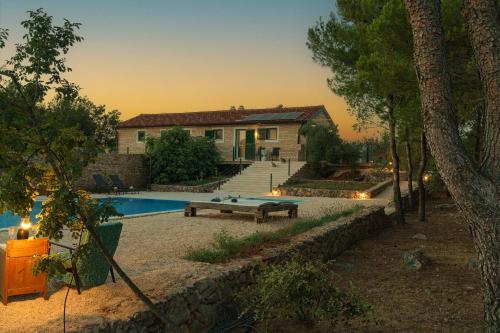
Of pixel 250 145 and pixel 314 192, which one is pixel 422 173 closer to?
Result: pixel 314 192

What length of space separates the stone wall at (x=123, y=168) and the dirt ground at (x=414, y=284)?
1587 cm

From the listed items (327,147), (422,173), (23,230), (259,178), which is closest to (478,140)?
(422,173)

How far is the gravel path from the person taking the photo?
3936 millimetres

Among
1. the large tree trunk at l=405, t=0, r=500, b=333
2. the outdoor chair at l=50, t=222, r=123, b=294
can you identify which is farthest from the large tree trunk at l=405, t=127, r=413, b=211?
the outdoor chair at l=50, t=222, r=123, b=294

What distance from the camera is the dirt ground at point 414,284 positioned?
5.50m

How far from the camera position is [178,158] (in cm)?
2506

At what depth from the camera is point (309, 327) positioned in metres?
5.45

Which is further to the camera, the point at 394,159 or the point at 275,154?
the point at 275,154

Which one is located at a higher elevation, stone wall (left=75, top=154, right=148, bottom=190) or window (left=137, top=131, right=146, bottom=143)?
window (left=137, top=131, right=146, bottom=143)

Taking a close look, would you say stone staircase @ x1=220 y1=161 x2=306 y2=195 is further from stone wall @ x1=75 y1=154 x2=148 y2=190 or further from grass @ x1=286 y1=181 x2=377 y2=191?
stone wall @ x1=75 y1=154 x2=148 y2=190

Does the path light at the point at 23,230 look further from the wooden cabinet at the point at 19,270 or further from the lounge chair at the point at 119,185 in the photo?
the lounge chair at the point at 119,185

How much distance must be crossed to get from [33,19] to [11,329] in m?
2.56

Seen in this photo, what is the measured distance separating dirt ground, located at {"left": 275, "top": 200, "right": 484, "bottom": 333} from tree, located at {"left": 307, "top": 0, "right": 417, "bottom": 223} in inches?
128

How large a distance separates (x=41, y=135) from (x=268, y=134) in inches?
1020
